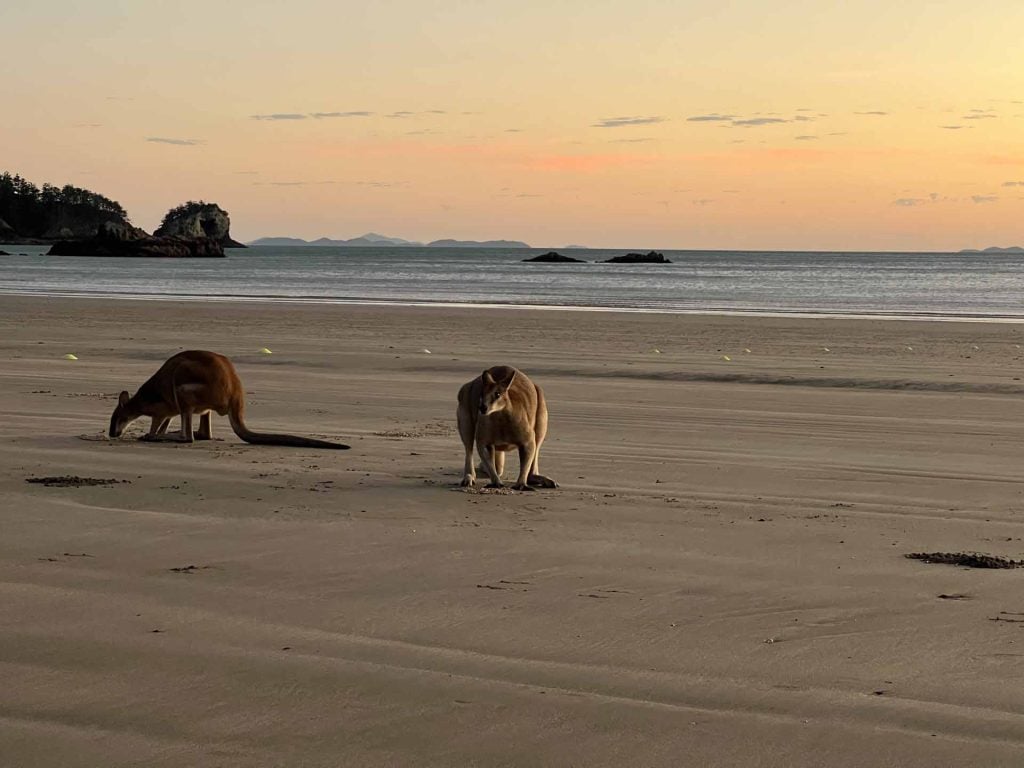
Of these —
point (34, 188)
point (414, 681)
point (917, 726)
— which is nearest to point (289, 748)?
point (414, 681)

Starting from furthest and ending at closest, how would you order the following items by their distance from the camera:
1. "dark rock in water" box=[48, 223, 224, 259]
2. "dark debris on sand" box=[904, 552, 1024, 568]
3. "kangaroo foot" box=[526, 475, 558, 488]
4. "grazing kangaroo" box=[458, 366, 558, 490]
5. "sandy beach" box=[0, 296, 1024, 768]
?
"dark rock in water" box=[48, 223, 224, 259] → "kangaroo foot" box=[526, 475, 558, 488] → "grazing kangaroo" box=[458, 366, 558, 490] → "dark debris on sand" box=[904, 552, 1024, 568] → "sandy beach" box=[0, 296, 1024, 768]

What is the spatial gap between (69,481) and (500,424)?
2.52 meters

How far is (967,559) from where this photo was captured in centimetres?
596

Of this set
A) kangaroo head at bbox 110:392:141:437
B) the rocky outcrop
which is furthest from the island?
kangaroo head at bbox 110:392:141:437

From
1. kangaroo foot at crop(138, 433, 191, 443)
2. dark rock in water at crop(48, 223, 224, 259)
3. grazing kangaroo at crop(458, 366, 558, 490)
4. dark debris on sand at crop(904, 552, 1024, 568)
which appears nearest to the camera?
dark debris on sand at crop(904, 552, 1024, 568)

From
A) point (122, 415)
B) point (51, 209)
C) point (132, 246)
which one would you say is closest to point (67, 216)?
point (51, 209)

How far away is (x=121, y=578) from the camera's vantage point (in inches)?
217

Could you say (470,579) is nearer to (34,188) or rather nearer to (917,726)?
(917,726)

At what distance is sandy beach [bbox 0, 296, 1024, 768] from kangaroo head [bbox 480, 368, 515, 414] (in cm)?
54

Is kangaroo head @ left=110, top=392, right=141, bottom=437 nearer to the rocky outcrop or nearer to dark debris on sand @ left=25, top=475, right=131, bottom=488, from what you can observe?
dark debris on sand @ left=25, top=475, right=131, bottom=488

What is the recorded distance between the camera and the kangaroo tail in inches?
364

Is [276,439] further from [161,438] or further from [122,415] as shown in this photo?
[122,415]

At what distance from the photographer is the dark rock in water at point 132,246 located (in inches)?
4919

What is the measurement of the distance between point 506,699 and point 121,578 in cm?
214
